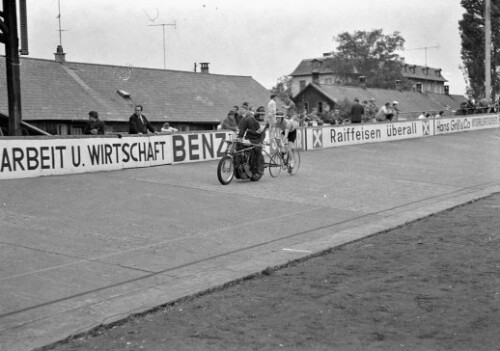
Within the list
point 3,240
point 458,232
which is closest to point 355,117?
point 458,232

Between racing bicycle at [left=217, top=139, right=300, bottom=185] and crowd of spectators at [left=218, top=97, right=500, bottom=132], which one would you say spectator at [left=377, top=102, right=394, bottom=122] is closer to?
crowd of spectators at [left=218, top=97, right=500, bottom=132]

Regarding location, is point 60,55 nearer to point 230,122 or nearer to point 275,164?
point 230,122

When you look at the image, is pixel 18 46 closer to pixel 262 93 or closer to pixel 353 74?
pixel 262 93

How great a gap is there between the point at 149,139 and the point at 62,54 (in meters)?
32.1

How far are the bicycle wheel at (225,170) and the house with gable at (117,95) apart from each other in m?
23.9

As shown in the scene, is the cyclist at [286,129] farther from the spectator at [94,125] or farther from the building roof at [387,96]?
the building roof at [387,96]

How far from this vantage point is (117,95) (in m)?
48.4

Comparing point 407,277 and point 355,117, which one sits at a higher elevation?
point 355,117

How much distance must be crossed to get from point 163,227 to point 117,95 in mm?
39101

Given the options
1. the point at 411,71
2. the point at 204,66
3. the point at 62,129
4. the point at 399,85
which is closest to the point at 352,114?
the point at 62,129

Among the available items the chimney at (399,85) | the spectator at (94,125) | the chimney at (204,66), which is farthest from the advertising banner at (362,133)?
the chimney at (399,85)

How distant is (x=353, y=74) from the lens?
375 feet

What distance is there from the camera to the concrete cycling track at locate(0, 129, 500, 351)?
6598 mm

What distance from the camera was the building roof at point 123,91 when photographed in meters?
42.2
